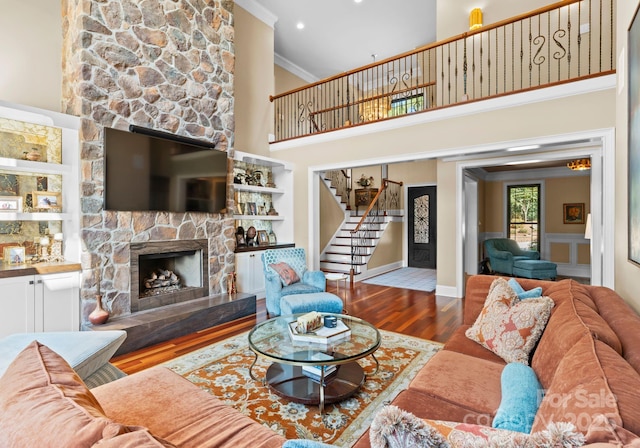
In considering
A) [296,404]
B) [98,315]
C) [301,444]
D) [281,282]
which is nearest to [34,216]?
[98,315]

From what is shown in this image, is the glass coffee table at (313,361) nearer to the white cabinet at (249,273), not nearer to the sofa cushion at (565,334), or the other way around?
the sofa cushion at (565,334)

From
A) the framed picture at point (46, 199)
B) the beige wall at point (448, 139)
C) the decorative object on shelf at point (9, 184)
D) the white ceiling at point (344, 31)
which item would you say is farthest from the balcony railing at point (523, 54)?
the decorative object on shelf at point (9, 184)

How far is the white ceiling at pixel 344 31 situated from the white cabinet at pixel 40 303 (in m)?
5.77

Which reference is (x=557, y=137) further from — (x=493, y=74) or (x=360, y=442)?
(x=360, y=442)

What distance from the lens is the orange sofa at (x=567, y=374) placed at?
77 centimetres

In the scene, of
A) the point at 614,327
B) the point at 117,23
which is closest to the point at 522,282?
the point at 614,327

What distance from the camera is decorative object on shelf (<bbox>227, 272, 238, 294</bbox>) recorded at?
16.3 feet

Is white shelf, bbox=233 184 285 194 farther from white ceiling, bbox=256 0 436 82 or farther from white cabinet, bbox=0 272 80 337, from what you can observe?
white ceiling, bbox=256 0 436 82

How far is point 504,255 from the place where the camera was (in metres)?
7.23

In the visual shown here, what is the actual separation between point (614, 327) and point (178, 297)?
14.4 ft

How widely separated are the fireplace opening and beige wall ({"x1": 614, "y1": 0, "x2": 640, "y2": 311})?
455 centimetres

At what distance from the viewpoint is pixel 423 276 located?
784 centimetres

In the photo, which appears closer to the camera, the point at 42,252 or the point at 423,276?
the point at 42,252

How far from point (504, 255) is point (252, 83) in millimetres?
6450
